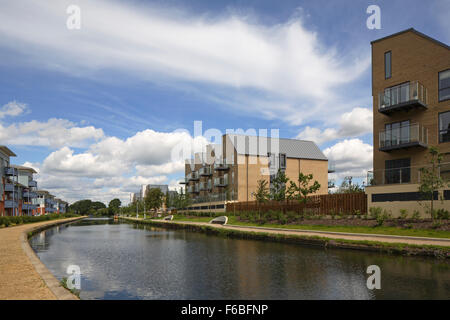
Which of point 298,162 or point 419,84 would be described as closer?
point 419,84

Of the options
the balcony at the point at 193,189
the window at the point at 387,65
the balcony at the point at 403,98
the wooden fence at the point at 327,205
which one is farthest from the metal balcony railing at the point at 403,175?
the balcony at the point at 193,189

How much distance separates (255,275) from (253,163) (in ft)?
140

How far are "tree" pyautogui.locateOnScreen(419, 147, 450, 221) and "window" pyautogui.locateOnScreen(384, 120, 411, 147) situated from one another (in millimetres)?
3610

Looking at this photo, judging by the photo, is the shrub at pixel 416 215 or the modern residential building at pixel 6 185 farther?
the modern residential building at pixel 6 185

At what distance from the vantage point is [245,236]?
2714cm

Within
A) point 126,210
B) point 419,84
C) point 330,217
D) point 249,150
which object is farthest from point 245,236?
point 126,210

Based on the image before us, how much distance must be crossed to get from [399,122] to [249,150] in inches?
1160

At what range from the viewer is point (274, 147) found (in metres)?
57.2

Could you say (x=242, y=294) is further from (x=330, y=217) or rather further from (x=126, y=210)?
(x=126, y=210)

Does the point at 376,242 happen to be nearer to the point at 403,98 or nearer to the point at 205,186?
the point at 403,98

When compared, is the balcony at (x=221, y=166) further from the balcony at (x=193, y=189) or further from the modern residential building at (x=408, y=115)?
the modern residential building at (x=408, y=115)

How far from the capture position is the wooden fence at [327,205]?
26.4 m

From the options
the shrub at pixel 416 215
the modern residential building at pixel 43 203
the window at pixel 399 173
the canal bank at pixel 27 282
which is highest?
the window at pixel 399 173

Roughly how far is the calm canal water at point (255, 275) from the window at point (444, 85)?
14.1 m
